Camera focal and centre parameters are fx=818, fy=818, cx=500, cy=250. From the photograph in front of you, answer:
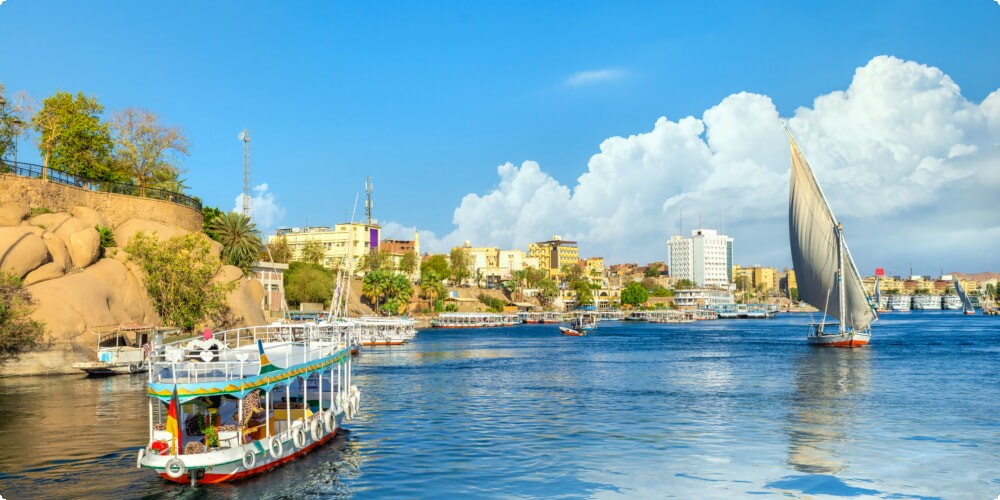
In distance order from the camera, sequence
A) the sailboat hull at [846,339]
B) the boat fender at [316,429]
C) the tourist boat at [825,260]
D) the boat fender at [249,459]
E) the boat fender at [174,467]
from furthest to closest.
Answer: the sailboat hull at [846,339] → the tourist boat at [825,260] → the boat fender at [316,429] → the boat fender at [249,459] → the boat fender at [174,467]

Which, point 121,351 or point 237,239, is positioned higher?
point 237,239

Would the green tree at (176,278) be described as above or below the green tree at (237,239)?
below

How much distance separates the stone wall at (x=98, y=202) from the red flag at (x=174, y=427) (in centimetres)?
4665

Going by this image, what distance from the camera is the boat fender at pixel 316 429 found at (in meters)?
27.4

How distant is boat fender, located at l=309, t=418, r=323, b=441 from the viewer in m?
27.4

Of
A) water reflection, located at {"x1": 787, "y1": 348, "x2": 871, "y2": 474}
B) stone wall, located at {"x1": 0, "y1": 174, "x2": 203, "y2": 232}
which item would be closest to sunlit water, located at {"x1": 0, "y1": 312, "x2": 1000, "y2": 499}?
water reflection, located at {"x1": 787, "y1": 348, "x2": 871, "y2": 474}

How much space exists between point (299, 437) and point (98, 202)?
169 feet

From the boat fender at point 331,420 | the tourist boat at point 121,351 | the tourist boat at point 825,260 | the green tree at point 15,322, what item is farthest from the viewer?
the tourist boat at point 825,260

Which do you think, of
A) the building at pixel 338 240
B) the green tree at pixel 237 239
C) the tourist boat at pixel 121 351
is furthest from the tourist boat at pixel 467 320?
the tourist boat at pixel 121 351

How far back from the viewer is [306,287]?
12219cm

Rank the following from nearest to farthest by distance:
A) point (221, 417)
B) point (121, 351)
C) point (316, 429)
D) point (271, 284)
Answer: point (221, 417) < point (316, 429) < point (121, 351) < point (271, 284)

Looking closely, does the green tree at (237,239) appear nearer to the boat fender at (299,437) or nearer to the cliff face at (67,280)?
the cliff face at (67,280)

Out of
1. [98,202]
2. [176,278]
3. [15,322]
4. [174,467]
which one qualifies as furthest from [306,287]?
[174,467]

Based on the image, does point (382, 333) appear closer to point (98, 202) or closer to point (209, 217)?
point (209, 217)
